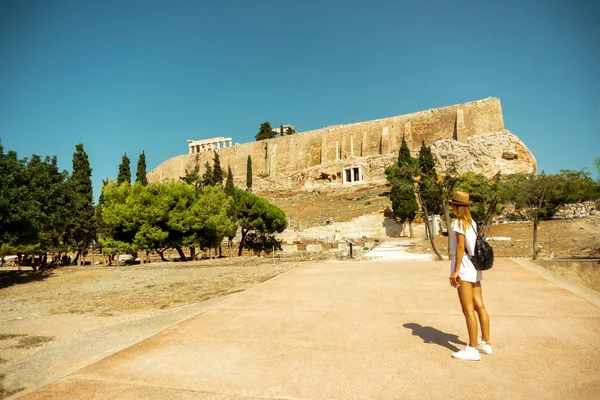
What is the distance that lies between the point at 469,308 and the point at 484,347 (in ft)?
1.23

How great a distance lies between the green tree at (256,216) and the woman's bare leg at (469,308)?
77.5 ft

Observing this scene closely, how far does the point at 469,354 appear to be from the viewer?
306 cm

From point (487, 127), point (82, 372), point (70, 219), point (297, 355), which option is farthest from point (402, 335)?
point (487, 127)

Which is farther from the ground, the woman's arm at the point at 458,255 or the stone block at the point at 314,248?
the woman's arm at the point at 458,255

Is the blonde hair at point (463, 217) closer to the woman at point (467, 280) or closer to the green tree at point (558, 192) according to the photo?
the woman at point (467, 280)

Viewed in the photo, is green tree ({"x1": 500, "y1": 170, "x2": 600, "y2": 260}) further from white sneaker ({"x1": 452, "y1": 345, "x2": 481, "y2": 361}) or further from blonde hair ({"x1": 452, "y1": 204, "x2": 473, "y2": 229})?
white sneaker ({"x1": 452, "y1": 345, "x2": 481, "y2": 361})

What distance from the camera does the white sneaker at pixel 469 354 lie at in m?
3.05

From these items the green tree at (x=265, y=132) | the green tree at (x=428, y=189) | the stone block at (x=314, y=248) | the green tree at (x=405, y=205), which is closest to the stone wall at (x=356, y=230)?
the green tree at (x=405, y=205)

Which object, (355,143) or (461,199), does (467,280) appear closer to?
(461,199)

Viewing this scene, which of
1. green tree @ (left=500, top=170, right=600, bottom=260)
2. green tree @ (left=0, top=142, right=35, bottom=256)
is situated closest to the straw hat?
green tree @ (left=0, top=142, right=35, bottom=256)

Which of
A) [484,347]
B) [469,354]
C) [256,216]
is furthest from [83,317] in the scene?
[256,216]

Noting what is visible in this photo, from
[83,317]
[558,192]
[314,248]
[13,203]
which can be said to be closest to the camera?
[83,317]

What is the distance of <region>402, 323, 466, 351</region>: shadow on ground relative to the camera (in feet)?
11.5

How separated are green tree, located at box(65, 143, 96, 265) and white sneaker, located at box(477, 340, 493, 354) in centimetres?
2527
